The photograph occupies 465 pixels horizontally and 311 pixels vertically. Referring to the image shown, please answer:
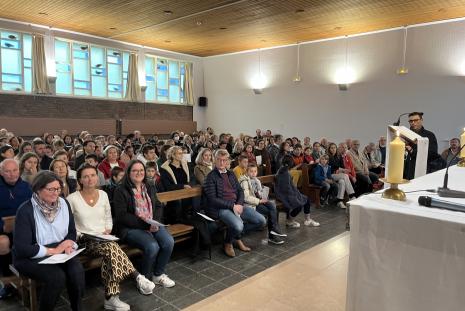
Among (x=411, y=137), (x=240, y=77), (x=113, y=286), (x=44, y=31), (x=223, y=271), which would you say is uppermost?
(x=44, y=31)

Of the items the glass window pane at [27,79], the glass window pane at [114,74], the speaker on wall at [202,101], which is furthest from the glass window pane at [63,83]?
the speaker on wall at [202,101]

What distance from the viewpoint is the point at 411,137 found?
232 centimetres

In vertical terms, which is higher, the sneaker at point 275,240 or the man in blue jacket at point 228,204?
the man in blue jacket at point 228,204

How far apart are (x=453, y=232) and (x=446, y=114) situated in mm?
10082

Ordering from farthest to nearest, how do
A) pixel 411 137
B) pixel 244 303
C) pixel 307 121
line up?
pixel 307 121 < pixel 411 137 < pixel 244 303

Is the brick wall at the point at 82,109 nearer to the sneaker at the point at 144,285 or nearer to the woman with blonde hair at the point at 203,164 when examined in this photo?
the woman with blonde hair at the point at 203,164

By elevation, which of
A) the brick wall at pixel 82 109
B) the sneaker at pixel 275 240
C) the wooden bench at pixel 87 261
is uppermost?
the brick wall at pixel 82 109

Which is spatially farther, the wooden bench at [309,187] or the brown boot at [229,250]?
the wooden bench at [309,187]

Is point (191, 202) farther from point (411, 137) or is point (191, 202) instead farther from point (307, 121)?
point (307, 121)

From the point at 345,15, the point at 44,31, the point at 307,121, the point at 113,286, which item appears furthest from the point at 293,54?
the point at 113,286

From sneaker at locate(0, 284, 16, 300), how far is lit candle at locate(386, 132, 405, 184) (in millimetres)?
3328

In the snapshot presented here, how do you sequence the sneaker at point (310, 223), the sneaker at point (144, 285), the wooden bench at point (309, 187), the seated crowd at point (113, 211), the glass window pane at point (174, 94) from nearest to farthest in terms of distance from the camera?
the seated crowd at point (113, 211) < the sneaker at point (144, 285) < the sneaker at point (310, 223) < the wooden bench at point (309, 187) < the glass window pane at point (174, 94)

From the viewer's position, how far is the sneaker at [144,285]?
3.31m

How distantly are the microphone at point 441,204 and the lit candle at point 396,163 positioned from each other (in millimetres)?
128
